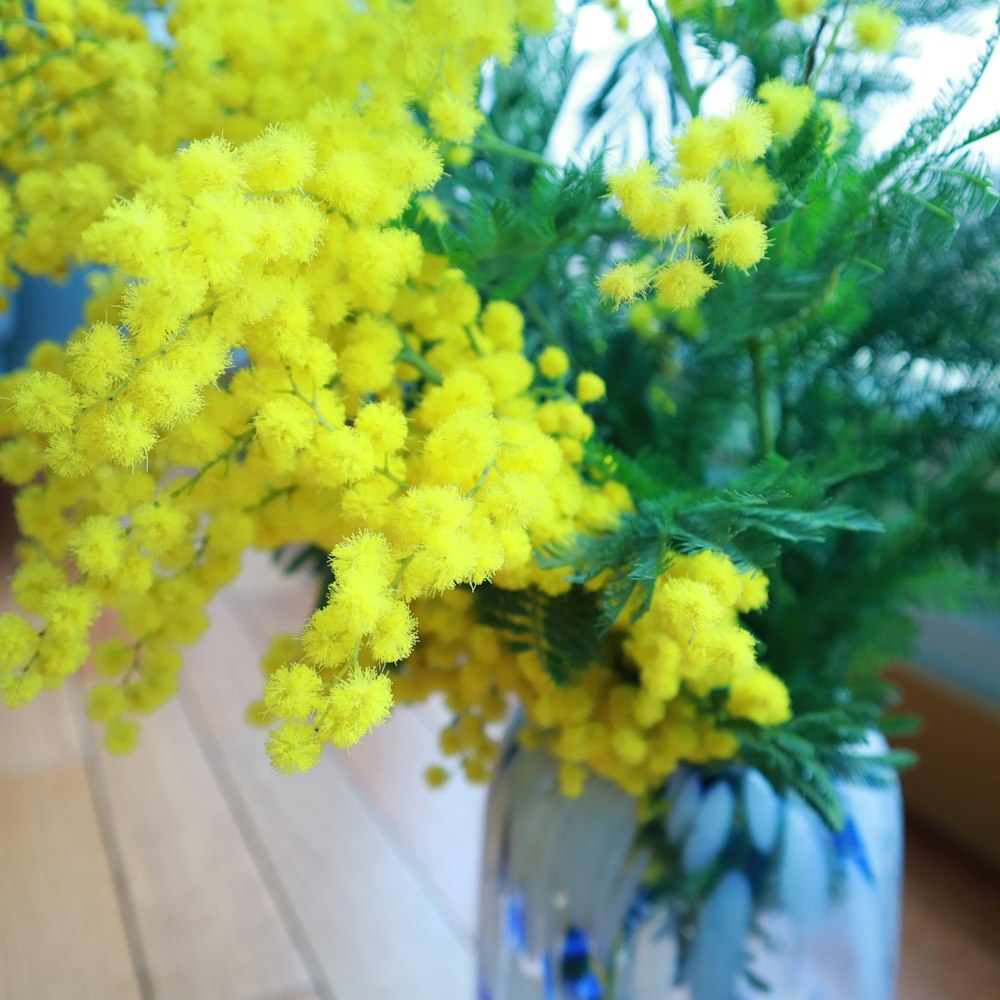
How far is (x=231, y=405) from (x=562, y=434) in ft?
0.31

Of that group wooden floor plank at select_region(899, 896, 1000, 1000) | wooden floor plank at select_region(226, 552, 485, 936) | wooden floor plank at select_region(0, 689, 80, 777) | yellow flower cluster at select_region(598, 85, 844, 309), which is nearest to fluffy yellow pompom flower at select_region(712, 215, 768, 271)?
yellow flower cluster at select_region(598, 85, 844, 309)

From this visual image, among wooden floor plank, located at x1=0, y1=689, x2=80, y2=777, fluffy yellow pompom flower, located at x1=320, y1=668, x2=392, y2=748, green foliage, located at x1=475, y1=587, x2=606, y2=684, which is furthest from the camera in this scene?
wooden floor plank, located at x1=0, y1=689, x2=80, y2=777

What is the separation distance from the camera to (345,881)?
0.67 meters

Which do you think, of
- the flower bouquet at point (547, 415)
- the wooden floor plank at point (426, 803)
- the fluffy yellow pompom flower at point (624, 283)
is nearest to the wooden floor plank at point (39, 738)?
the wooden floor plank at point (426, 803)

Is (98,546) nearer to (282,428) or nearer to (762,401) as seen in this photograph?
(282,428)

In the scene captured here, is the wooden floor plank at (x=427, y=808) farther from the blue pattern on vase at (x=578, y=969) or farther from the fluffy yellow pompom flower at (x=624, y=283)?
the fluffy yellow pompom flower at (x=624, y=283)

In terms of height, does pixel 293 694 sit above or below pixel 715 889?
above

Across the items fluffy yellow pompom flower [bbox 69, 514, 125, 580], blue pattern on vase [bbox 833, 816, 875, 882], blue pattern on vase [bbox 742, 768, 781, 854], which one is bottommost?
blue pattern on vase [bbox 833, 816, 875, 882]

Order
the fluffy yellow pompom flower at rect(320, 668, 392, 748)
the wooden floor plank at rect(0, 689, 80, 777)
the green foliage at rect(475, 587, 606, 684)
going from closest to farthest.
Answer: the fluffy yellow pompom flower at rect(320, 668, 392, 748) → the green foliage at rect(475, 587, 606, 684) → the wooden floor plank at rect(0, 689, 80, 777)

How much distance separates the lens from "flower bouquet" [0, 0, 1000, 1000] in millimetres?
225

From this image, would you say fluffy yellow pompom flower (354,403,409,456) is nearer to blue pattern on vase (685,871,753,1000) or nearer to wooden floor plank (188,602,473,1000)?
blue pattern on vase (685,871,753,1000)

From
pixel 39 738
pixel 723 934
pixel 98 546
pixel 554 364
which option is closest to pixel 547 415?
pixel 554 364

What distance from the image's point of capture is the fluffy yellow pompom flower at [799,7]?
0.26 metres

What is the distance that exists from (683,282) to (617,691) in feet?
0.57
